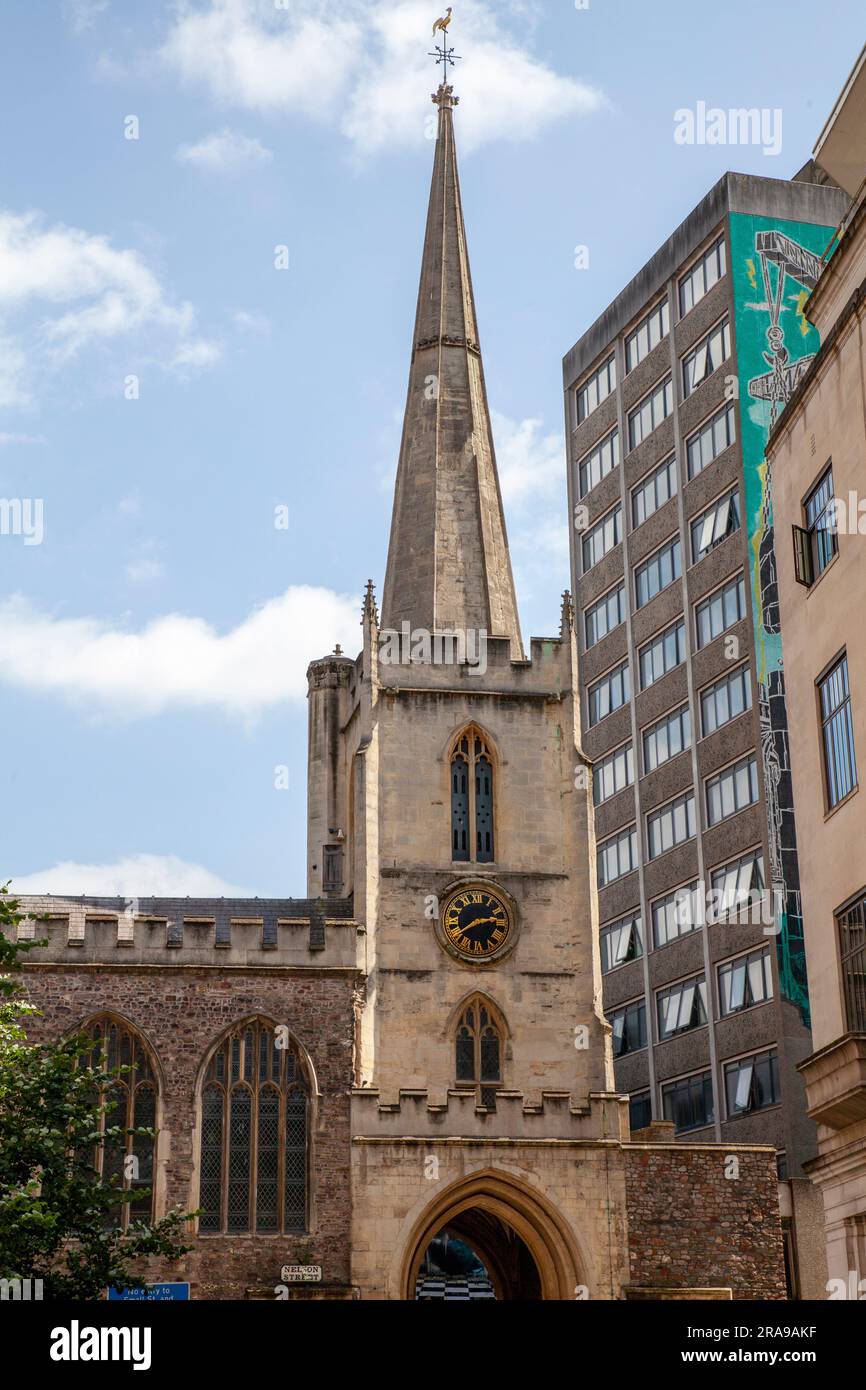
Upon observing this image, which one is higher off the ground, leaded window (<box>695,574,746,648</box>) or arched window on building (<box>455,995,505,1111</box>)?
leaded window (<box>695,574,746,648</box>)

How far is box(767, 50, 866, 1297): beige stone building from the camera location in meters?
24.1

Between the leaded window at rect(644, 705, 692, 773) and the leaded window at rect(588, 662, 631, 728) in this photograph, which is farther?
the leaded window at rect(588, 662, 631, 728)

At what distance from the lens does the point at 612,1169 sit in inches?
1542

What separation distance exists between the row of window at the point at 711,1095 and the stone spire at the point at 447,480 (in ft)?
56.0

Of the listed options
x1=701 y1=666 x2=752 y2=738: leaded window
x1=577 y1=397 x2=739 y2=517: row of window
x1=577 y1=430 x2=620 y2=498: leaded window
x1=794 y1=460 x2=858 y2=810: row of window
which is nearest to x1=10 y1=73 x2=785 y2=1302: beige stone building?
x1=701 y1=666 x2=752 y2=738: leaded window

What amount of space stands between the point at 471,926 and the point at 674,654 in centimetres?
2433

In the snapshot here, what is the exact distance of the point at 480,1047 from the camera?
42.3 meters

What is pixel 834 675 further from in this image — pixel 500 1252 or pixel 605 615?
pixel 605 615

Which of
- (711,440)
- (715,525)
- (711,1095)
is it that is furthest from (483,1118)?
(711,440)

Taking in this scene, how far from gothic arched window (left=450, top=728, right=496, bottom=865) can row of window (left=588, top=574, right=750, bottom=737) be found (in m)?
16.9

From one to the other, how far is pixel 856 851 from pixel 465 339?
30.2 meters

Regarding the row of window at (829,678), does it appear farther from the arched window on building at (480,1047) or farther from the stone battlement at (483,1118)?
the arched window on building at (480,1047)

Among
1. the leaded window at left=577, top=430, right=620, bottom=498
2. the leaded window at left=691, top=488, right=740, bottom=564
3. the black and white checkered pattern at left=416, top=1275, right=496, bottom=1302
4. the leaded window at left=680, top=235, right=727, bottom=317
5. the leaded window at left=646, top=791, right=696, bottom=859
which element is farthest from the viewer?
the leaded window at left=577, top=430, right=620, bottom=498

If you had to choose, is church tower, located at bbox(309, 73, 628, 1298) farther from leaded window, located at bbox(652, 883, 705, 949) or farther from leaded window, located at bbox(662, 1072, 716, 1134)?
leaded window, located at bbox(652, 883, 705, 949)
